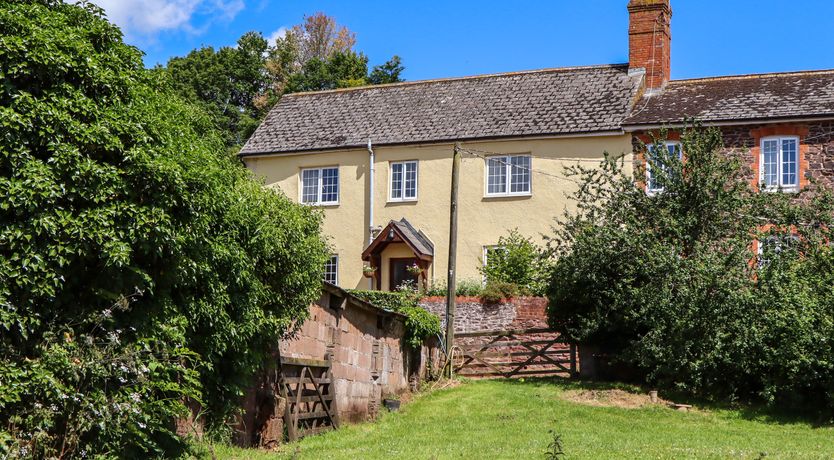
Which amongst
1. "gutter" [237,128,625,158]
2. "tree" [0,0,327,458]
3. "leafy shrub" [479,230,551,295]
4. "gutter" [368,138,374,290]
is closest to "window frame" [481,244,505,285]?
"leafy shrub" [479,230,551,295]

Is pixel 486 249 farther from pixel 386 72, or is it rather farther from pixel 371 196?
pixel 386 72

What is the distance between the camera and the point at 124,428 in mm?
11578

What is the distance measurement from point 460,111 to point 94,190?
76.2 feet

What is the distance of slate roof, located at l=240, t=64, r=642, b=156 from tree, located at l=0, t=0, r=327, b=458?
63.8 feet

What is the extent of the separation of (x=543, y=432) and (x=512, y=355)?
27.9ft

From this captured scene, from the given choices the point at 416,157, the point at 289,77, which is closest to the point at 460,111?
the point at 416,157

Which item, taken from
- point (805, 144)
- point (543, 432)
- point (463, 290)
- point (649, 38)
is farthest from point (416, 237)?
point (543, 432)

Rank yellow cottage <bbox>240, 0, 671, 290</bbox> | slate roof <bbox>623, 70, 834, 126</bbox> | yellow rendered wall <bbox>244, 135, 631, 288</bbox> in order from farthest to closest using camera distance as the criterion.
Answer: yellow cottage <bbox>240, 0, 671, 290</bbox>
yellow rendered wall <bbox>244, 135, 631, 288</bbox>
slate roof <bbox>623, 70, 834, 126</bbox>

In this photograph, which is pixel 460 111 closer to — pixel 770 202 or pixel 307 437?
pixel 770 202

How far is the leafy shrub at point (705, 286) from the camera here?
20.1 meters

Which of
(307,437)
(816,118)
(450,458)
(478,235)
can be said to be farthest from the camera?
(478,235)

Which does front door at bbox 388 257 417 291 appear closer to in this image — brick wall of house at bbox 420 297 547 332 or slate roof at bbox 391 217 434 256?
slate roof at bbox 391 217 434 256

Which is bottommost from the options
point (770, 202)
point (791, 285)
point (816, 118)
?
point (791, 285)

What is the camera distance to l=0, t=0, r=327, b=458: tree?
1069 centimetres
